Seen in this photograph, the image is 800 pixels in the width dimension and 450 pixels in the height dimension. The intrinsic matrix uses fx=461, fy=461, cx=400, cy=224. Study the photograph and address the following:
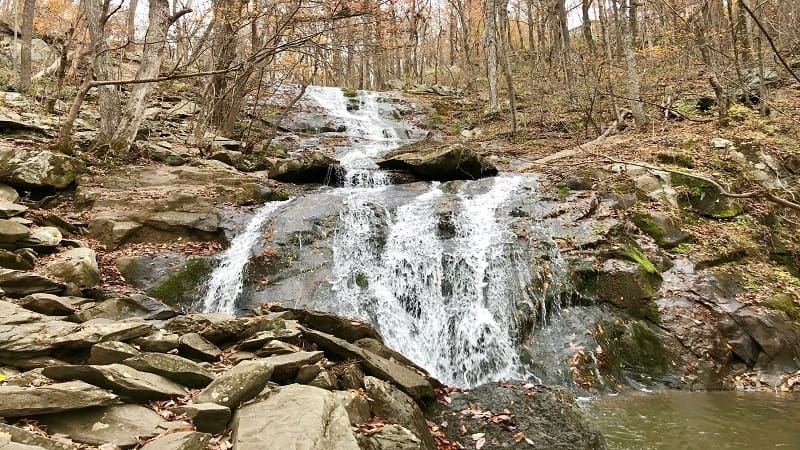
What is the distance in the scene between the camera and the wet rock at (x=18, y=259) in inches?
245

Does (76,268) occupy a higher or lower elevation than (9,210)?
lower

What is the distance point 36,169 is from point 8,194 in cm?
87

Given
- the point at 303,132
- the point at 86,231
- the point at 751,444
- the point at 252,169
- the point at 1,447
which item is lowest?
the point at 751,444

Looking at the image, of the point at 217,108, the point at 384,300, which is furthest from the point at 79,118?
the point at 384,300

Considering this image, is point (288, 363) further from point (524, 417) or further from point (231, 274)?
point (231, 274)

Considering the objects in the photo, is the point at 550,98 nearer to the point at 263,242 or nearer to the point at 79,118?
the point at 263,242

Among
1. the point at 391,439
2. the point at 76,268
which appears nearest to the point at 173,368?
the point at 391,439

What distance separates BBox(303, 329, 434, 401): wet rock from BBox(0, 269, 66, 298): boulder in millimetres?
3523

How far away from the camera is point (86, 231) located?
8.73 m

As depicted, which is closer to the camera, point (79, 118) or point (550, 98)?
point (79, 118)

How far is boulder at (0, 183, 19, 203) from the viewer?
8.35 meters

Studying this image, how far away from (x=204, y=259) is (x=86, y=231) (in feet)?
7.53

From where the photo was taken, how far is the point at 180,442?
2750 millimetres

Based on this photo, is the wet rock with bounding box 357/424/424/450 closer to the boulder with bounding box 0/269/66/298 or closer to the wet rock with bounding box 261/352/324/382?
the wet rock with bounding box 261/352/324/382
